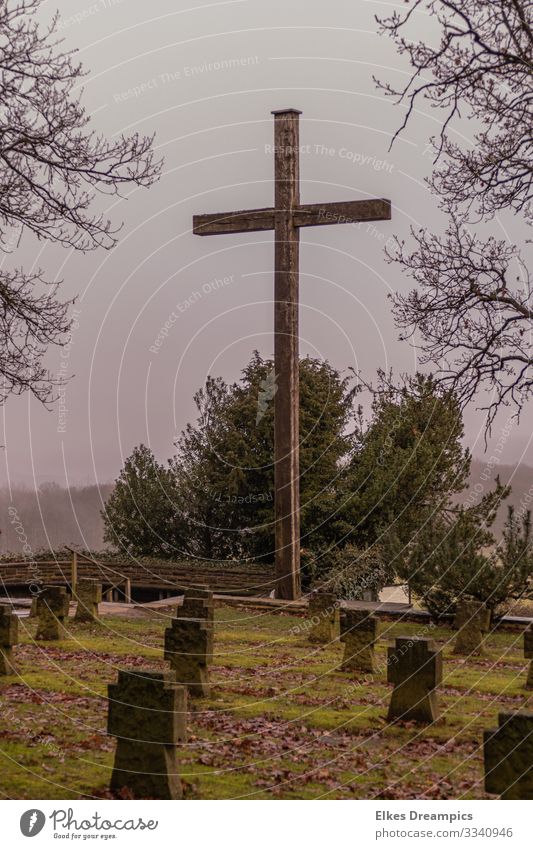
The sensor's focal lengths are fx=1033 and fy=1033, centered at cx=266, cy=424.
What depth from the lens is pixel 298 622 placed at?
18.9 m

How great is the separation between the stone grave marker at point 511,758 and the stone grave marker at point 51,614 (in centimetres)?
966

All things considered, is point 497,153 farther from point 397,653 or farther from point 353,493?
point 353,493

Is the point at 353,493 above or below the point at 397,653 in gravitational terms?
above

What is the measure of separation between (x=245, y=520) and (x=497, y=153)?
66.1ft

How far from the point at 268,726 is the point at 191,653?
5.58 ft

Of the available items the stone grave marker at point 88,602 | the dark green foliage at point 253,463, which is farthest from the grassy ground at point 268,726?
the dark green foliage at point 253,463

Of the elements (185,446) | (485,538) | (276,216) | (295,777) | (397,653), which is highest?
(276,216)

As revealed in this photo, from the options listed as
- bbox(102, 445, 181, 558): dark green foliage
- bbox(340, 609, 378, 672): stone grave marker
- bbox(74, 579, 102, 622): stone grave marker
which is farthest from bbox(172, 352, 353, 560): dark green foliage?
bbox(340, 609, 378, 672): stone grave marker

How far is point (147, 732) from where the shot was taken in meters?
7.81

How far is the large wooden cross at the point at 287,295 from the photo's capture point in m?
20.1

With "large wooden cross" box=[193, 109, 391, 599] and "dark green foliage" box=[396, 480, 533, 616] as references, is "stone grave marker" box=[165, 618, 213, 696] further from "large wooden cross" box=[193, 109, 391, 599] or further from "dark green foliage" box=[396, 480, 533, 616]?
"large wooden cross" box=[193, 109, 391, 599]

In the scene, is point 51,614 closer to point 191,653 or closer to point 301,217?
point 191,653

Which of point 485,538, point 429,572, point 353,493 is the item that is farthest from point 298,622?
point 353,493

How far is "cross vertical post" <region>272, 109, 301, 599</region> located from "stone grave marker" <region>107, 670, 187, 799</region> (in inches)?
491
